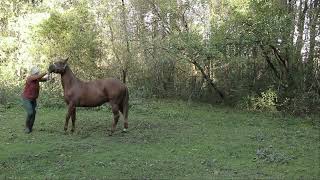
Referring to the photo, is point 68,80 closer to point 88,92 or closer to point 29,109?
point 88,92

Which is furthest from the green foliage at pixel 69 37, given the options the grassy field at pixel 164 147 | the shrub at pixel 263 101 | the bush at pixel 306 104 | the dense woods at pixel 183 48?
the bush at pixel 306 104

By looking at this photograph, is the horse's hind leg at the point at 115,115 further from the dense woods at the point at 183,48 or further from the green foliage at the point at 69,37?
the green foliage at the point at 69,37

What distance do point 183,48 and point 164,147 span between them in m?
7.44

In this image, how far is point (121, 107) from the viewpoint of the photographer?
1355 cm

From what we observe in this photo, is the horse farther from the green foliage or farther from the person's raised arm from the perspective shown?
the green foliage

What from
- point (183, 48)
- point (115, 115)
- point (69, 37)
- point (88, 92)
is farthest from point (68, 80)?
point (69, 37)

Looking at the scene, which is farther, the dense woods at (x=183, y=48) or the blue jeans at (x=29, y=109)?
the dense woods at (x=183, y=48)

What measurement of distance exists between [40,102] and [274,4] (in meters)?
10.1

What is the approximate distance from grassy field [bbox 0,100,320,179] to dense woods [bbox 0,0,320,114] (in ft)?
7.34

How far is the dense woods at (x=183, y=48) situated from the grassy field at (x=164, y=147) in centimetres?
224

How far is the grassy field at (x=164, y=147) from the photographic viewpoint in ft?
Answer: 29.5

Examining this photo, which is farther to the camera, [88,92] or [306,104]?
[306,104]

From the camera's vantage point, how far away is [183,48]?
1800 cm

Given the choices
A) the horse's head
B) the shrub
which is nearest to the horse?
the horse's head
